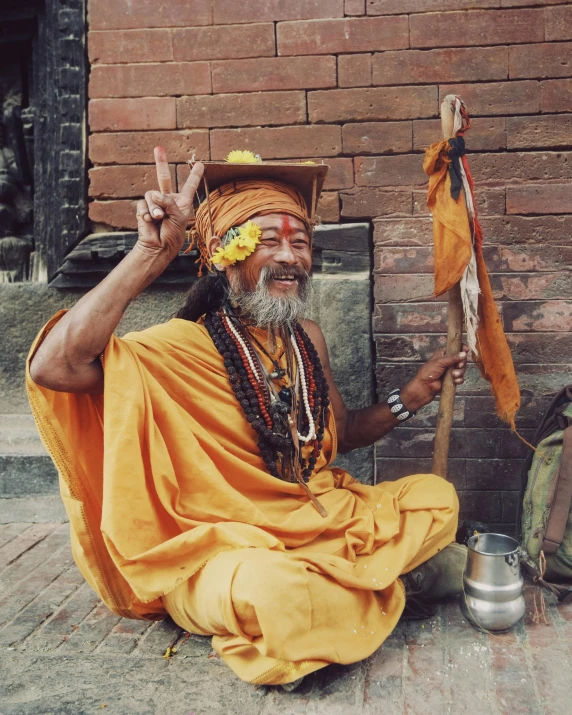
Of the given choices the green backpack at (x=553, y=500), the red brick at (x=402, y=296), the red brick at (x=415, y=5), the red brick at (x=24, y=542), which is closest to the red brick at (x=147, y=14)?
the red brick at (x=415, y=5)

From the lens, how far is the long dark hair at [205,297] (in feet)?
10.5

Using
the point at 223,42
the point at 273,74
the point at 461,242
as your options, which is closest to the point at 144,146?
the point at 223,42

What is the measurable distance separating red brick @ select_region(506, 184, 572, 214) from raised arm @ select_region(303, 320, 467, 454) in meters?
1.02

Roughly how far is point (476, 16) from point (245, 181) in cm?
159

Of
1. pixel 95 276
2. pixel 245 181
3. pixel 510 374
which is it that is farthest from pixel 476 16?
pixel 95 276

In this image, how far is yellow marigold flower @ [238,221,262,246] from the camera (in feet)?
9.80

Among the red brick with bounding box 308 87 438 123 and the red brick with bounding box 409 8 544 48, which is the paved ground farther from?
the red brick with bounding box 409 8 544 48

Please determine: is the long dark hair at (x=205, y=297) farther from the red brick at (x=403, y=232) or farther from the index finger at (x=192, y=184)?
the red brick at (x=403, y=232)

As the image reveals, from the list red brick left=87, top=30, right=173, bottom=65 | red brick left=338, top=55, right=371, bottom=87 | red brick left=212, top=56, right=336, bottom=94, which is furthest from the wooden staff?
red brick left=87, top=30, right=173, bottom=65

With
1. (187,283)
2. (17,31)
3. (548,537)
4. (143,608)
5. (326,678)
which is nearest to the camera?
(326,678)

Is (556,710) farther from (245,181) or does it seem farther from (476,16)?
(476,16)

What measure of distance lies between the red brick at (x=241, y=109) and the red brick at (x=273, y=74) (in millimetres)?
38

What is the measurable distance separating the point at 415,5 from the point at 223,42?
1.03 m

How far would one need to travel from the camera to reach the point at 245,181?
10.4 feet
